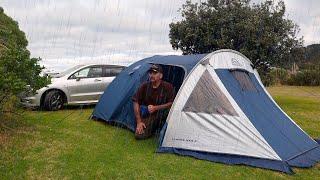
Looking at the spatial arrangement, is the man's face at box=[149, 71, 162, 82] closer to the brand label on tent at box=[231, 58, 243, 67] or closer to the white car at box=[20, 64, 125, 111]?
the brand label on tent at box=[231, 58, 243, 67]

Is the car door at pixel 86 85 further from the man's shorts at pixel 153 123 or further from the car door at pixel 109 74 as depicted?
the man's shorts at pixel 153 123

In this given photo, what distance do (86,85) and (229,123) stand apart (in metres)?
6.43

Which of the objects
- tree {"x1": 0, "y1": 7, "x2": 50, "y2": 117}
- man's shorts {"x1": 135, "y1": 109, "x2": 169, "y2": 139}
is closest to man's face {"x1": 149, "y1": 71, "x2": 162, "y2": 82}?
man's shorts {"x1": 135, "y1": 109, "x2": 169, "y2": 139}

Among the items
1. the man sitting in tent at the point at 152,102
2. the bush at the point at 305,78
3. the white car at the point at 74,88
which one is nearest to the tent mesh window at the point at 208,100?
the man sitting in tent at the point at 152,102

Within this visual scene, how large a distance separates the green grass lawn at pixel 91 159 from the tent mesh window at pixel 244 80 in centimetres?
198

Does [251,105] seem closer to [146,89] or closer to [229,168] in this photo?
[229,168]

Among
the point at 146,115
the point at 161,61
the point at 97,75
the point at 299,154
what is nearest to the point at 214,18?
the point at 97,75

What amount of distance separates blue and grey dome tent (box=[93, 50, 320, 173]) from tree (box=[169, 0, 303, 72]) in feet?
22.9

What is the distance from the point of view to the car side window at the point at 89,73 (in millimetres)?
13180

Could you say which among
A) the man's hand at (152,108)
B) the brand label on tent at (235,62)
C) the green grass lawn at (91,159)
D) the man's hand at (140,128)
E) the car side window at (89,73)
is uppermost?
the brand label on tent at (235,62)

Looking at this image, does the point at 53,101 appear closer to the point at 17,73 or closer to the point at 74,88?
the point at 74,88

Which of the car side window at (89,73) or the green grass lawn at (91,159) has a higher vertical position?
the car side window at (89,73)

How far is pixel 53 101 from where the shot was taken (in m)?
12.5

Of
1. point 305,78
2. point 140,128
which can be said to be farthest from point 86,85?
point 305,78
